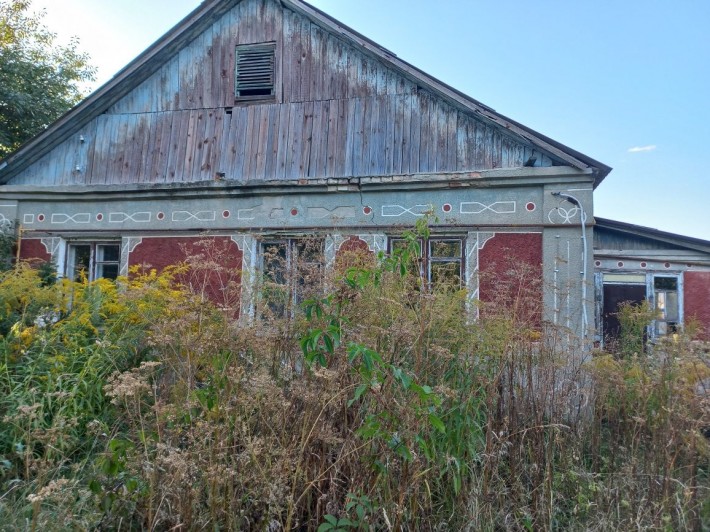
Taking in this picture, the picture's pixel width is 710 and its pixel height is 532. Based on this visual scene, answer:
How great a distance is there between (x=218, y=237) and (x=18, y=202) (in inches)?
177

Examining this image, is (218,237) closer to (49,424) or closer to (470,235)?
(470,235)

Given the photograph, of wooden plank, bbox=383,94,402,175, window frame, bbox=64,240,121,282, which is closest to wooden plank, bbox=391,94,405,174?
wooden plank, bbox=383,94,402,175

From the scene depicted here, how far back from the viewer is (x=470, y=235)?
27.3 ft

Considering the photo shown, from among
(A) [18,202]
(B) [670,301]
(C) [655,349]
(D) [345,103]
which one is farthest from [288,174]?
(B) [670,301]

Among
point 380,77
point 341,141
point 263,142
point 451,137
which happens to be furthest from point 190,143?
point 451,137

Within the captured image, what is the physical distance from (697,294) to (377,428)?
1102 centimetres

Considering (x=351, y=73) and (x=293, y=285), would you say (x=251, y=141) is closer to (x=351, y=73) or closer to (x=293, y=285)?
(x=351, y=73)

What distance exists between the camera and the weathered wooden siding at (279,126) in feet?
28.2

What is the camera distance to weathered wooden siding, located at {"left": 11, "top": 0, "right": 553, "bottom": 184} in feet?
28.2

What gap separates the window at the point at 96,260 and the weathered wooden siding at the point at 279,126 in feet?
4.34

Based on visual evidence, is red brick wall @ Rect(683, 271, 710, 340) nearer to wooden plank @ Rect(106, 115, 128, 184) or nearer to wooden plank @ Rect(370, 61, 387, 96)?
wooden plank @ Rect(370, 61, 387, 96)

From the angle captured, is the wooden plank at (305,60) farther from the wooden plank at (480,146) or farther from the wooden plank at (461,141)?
the wooden plank at (480,146)

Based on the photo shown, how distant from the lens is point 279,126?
9.29 meters

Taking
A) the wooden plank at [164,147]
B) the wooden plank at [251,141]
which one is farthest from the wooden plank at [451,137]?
the wooden plank at [164,147]
